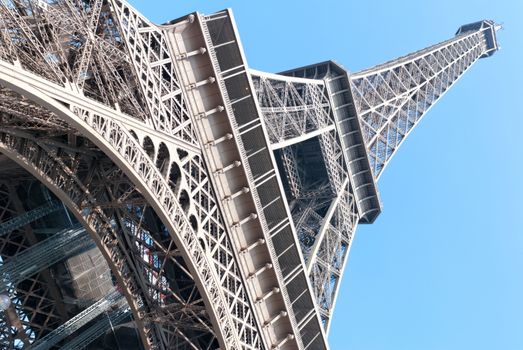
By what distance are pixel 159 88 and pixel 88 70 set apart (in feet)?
8.59

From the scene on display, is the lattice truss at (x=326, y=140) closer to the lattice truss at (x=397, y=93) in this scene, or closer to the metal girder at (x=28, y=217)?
the lattice truss at (x=397, y=93)

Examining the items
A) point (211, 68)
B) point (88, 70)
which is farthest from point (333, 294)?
point (88, 70)

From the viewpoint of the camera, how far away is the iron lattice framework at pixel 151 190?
14.4m

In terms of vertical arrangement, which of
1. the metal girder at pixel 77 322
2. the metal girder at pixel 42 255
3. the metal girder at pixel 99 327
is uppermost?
the metal girder at pixel 42 255

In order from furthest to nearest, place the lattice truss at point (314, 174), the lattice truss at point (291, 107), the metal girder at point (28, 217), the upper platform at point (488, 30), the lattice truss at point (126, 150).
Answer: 1. the upper platform at point (488, 30)
2. the lattice truss at point (314, 174)
3. the lattice truss at point (291, 107)
4. the metal girder at point (28, 217)
5. the lattice truss at point (126, 150)

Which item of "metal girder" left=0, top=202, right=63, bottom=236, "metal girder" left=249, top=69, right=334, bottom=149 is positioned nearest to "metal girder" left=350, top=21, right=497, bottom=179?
"metal girder" left=249, top=69, right=334, bottom=149

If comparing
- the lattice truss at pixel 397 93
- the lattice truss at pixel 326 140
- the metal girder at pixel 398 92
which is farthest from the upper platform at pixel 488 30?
the lattice truss at pixel 326 140

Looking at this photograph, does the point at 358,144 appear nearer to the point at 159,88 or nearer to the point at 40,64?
the point at 159,88

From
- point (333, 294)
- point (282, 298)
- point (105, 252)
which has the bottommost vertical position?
point (333, 294)

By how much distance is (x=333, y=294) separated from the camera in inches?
1068

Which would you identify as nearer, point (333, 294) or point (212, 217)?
point (212, 217)

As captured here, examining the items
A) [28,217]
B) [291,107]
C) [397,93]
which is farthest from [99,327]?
[397,93]

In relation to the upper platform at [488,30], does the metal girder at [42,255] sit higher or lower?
lower

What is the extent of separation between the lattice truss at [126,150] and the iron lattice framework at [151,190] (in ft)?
0.17
